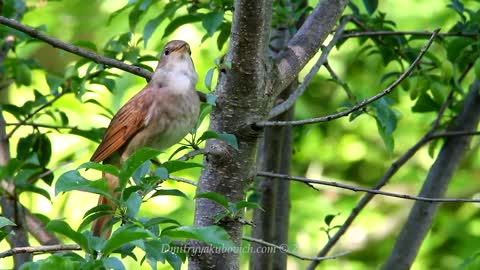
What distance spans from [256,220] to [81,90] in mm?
1051

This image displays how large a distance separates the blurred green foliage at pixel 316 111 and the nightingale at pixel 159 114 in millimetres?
191

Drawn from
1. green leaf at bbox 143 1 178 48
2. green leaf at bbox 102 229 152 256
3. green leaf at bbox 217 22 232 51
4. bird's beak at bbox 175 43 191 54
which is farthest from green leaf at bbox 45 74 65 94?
green leaf at bbox 102 229 152 256

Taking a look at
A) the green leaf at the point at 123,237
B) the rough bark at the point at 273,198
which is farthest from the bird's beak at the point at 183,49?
A: the green leaf at the point at 123,237

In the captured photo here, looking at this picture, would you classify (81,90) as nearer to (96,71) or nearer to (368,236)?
(96,71)

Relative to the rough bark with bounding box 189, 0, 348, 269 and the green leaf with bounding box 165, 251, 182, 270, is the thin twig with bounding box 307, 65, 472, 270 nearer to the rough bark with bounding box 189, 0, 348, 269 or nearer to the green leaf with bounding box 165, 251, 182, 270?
the rough bark with bounding box 189, 0, 348, 269

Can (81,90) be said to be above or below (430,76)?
below

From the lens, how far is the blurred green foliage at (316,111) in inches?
178

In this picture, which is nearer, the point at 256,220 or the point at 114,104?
the point at 256,220

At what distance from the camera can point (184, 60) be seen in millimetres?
4297

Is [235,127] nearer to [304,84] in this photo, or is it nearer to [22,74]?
[304,84]

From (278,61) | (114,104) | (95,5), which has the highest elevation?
(95,5)

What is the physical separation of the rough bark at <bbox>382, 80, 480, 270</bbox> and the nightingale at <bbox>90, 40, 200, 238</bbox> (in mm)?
1400

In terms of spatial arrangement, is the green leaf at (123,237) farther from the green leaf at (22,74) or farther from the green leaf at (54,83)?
the green leaf at (22,74)

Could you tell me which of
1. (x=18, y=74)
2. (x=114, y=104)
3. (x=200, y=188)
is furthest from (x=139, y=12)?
(x=114, y=104)
